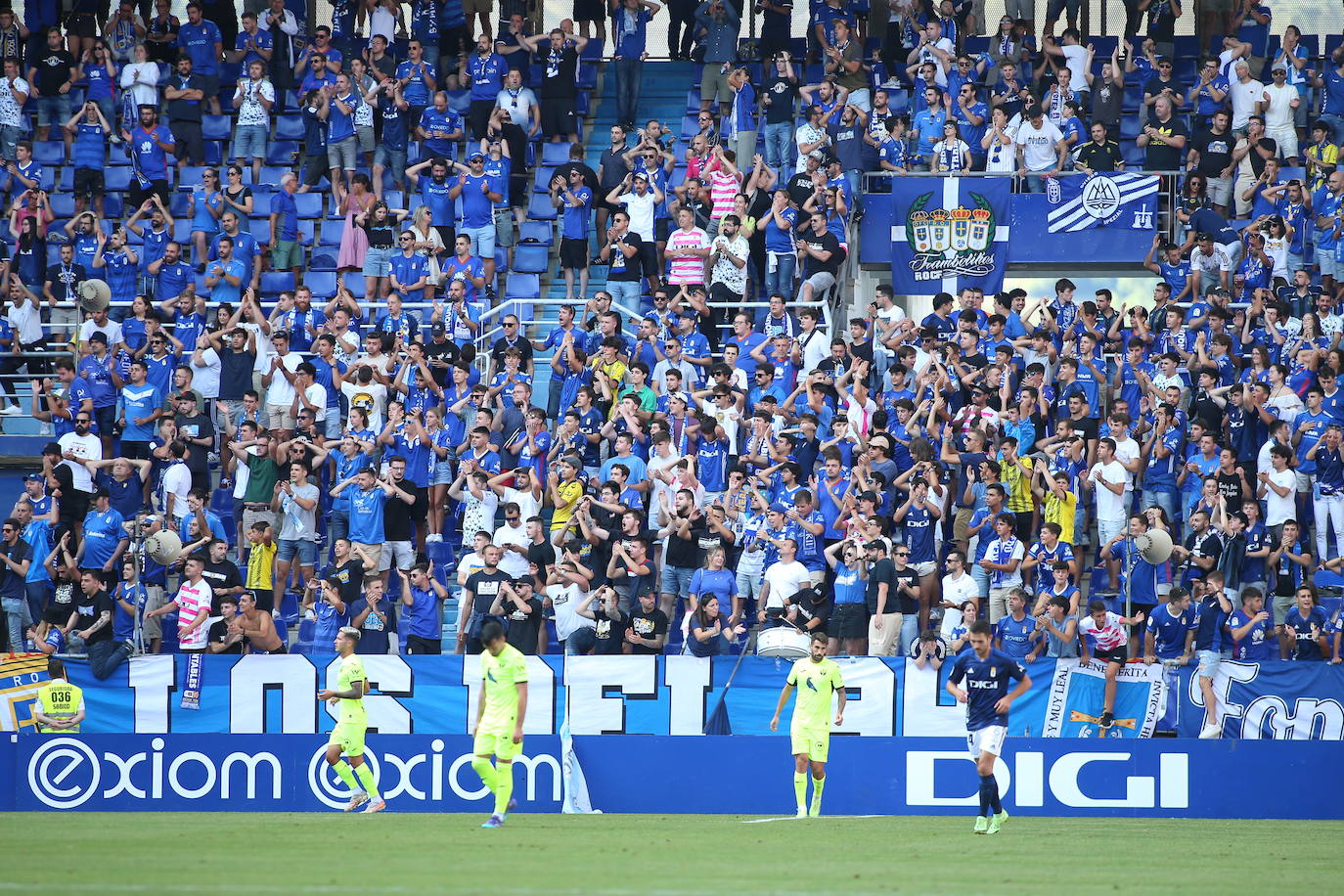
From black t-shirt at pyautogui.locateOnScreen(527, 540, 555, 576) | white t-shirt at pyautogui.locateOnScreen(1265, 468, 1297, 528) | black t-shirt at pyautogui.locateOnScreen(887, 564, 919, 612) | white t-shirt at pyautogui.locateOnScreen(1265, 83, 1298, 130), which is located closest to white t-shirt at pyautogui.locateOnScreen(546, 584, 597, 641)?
black t-shirt at pyautogui.locateOnScreen(527, 540, 555, 576)

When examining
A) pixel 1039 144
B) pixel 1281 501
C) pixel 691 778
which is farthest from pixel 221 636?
pixel 1039 144

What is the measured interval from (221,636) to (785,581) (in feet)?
21.3

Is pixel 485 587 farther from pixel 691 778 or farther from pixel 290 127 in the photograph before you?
pixel 290 127

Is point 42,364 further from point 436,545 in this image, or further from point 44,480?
point 436,545

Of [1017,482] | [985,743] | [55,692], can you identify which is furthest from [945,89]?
[55,692]

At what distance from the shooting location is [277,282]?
25.7 m

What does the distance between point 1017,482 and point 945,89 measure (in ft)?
26.2

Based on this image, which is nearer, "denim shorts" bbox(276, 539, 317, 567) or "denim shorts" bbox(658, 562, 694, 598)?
"denim shorts" bbox(658, 562, 694, 598)

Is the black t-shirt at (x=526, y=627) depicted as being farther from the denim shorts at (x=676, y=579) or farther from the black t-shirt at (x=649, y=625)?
the denim shorts at (x=676, y=579)

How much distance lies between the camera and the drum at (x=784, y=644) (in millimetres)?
18656

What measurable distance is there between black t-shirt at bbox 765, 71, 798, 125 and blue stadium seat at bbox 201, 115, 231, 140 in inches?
351

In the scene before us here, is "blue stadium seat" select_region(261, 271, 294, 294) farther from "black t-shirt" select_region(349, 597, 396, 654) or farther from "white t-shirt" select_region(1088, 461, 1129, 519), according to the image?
"white t-shirt" select_region(1088, 461, 1129, 519)

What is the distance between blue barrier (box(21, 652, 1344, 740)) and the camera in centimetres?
1822

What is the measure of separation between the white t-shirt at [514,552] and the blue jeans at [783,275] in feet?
18.3
